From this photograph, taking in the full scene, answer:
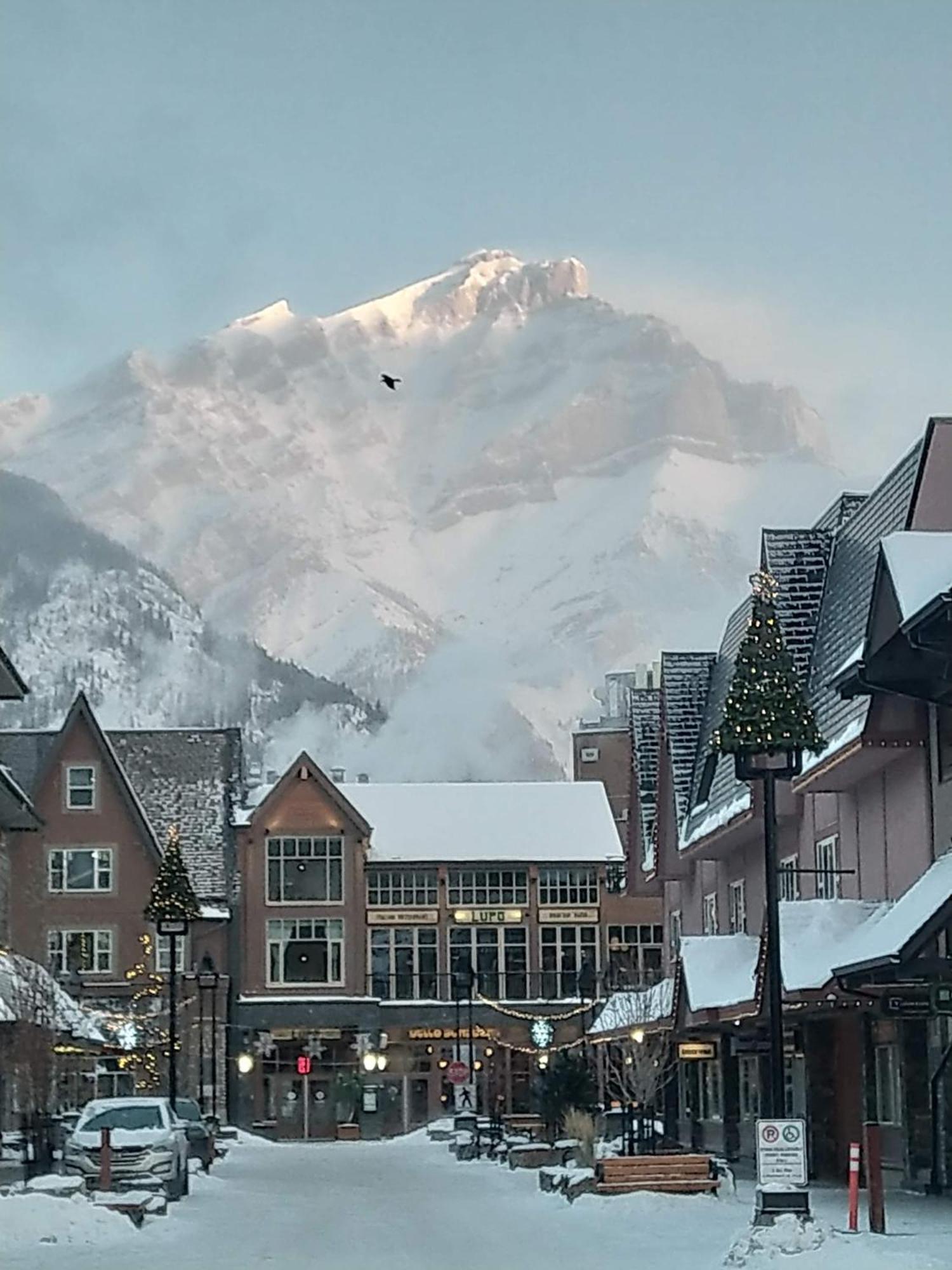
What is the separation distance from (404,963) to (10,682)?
134 ft

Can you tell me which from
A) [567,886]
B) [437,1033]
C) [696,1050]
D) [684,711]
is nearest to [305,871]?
[437,1033]

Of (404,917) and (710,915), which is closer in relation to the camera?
(710,915)

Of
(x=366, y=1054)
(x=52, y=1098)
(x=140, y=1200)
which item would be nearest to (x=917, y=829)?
(x=140, y=1200)

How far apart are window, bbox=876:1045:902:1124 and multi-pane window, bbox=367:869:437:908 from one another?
48.3 meters

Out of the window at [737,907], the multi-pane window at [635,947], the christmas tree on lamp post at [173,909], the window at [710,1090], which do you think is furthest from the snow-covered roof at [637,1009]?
the multi-pane window at [635,947]

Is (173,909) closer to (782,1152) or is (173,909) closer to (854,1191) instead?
(782,1152)

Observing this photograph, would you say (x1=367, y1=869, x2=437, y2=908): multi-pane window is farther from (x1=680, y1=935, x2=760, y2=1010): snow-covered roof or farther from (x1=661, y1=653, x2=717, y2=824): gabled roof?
(x1=680, y1=935, x2=760, y2=1010): snow-covered roof

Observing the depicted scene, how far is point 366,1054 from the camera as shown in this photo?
256 ft

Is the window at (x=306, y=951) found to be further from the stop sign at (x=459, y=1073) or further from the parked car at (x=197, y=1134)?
the parked car at (x=197, y=1134)

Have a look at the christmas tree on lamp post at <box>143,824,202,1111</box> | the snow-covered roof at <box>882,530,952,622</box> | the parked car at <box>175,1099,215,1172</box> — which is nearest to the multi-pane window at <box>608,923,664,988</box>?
the parked car at <box>175,1099,215,1172</box>

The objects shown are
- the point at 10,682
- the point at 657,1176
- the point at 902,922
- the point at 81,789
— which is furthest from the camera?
the point at 81,789

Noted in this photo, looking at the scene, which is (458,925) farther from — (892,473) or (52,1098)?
(892,473)

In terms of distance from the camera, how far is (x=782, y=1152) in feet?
74.8

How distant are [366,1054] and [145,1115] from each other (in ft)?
144
